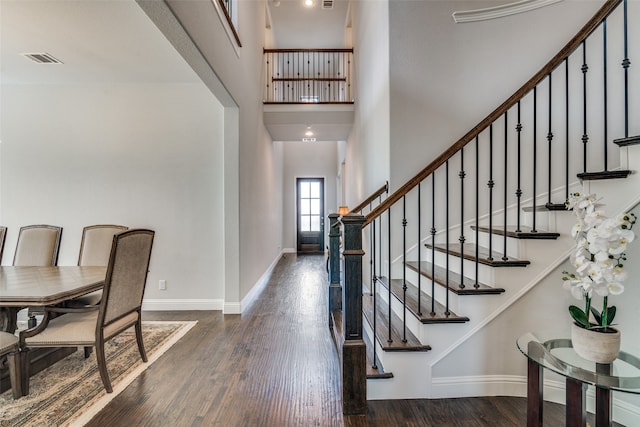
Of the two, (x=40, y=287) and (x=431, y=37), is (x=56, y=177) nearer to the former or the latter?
(x=40, y=287)

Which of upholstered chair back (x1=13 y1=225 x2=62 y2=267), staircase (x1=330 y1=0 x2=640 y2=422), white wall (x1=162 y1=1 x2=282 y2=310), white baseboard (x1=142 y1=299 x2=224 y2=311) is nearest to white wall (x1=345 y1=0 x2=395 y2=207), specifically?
staircase (x1=330 y1=0 x2=640 y2=422)

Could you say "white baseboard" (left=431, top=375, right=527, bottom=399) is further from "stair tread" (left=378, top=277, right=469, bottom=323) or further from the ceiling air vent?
the ceiling air vent

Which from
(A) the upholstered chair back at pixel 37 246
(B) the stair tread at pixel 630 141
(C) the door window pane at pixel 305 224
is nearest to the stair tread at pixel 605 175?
(B) the stair tread at pixel 630 141

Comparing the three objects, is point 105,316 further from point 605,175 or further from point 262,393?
point 605,175

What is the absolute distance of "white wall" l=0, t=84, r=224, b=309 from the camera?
3672 mm

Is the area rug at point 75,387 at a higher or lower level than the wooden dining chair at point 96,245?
lower

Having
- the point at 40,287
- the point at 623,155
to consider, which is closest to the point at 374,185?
the point at 623,155

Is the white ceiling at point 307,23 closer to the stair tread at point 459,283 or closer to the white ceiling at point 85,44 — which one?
the white ceiling at point 85,44

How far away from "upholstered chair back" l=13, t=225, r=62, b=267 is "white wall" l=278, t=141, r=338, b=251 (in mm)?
6238

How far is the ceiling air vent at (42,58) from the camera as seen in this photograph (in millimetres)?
3006

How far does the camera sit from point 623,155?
1698mm

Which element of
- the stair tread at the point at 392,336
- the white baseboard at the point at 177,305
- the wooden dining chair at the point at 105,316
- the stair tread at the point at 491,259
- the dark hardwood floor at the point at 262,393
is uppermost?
the stair tread at the point at 491,259

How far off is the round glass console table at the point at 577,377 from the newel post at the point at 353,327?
82cm

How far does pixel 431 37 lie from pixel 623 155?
1.95 meters
